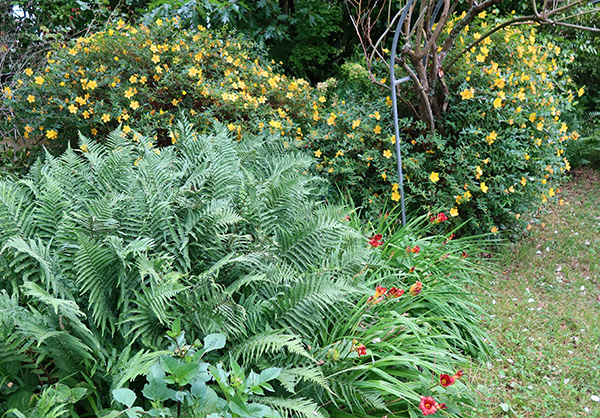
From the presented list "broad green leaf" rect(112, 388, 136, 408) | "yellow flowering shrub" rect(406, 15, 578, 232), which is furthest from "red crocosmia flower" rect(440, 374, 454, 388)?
"yellow flowering shrub" rect(406, 15, 578, 232)

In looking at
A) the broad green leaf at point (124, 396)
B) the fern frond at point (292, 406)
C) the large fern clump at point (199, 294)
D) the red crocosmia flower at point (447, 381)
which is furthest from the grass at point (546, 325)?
the broad green leaf at point (124, 396)

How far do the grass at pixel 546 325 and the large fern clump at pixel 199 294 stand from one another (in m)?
0.24

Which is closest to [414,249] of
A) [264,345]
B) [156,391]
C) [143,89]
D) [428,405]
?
[428,405]

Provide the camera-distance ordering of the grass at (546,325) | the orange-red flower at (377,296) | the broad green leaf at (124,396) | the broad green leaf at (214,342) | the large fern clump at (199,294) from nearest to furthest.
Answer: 1. the broad green leaf at (124,396)
2. the broad green leaf at (214,342)
3. the large fern clump at (199,294)
4. the orange-red flower at (377,296)
5. the grass at (546,325)

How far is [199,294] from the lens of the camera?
5.67 feet

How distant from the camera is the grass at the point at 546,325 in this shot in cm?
220

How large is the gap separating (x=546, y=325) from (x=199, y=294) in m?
2.19

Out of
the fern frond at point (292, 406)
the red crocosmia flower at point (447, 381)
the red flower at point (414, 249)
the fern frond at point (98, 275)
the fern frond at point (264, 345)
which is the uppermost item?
the fern frond at point (98, 275)

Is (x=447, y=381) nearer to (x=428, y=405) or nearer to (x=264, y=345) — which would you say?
(x=428, y=405)

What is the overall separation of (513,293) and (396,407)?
5.42 feet

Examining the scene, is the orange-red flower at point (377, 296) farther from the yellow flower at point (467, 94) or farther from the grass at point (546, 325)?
the yellow flower at point (467, 94)

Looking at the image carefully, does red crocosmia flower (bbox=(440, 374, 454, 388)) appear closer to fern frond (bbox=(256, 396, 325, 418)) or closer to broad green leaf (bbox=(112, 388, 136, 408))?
fern frond (bbox=(256, 396, 325, 418))

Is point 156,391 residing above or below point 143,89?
below

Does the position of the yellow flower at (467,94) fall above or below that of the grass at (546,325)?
above
